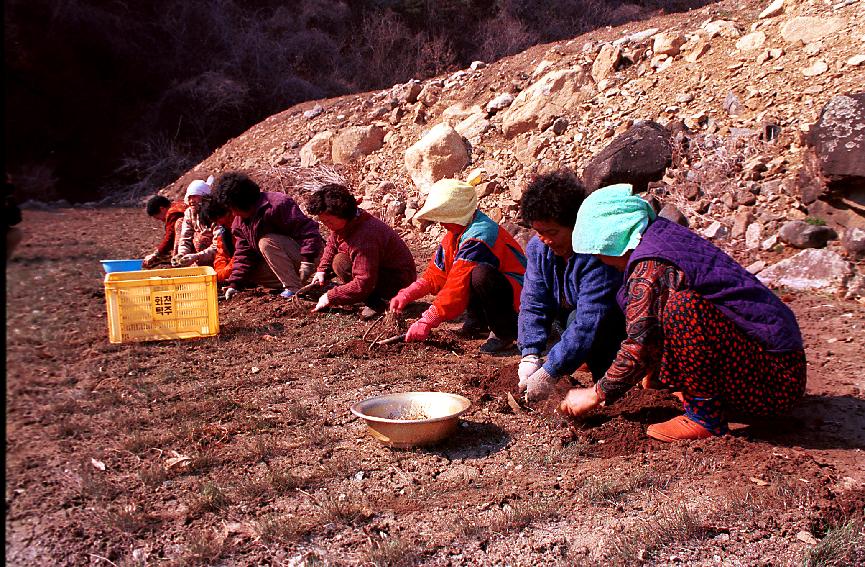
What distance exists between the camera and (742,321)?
281 centimetres

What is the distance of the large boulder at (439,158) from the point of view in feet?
30.8

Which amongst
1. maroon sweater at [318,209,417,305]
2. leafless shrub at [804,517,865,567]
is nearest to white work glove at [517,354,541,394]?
leafless shrub at [804,517,865,567]

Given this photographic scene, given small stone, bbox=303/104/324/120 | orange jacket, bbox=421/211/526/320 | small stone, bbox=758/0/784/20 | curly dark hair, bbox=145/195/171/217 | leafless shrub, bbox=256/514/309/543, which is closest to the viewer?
leafless shrub, bbox=256/514/309/543

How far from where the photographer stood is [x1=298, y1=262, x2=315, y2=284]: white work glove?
5613 mm

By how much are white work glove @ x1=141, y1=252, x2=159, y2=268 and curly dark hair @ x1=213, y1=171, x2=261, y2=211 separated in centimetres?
117

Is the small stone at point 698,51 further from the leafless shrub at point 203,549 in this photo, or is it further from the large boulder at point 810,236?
the leafless shrub at point 203,549

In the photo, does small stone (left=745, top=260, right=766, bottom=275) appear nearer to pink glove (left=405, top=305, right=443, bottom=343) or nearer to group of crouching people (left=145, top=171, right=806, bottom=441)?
group of crouching people (left=145, top=171, right=806, bottom=441)

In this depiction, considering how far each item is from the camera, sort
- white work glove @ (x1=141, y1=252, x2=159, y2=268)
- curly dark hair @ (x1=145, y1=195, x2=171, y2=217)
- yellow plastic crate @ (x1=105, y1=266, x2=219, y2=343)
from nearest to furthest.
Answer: yellow plastic crate @ (x1=105, y1=266, x2=219, y2=343) < white work glove @ (x1=141, y1=252, x2=159, y2=268) < curly dark hair @ (x1=145, y1=195, x2=171, y2=217)

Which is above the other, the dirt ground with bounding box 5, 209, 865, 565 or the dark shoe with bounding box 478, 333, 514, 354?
the dark shoe with bounding box 478, 333, 514, 354

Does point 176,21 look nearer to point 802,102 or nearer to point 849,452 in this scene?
point 802,102

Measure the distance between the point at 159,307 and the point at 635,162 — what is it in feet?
15.5

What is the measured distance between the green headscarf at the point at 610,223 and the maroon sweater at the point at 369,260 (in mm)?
2217

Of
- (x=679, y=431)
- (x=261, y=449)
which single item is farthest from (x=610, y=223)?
(x=261, y=449)

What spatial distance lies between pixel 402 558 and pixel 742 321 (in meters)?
1.52
